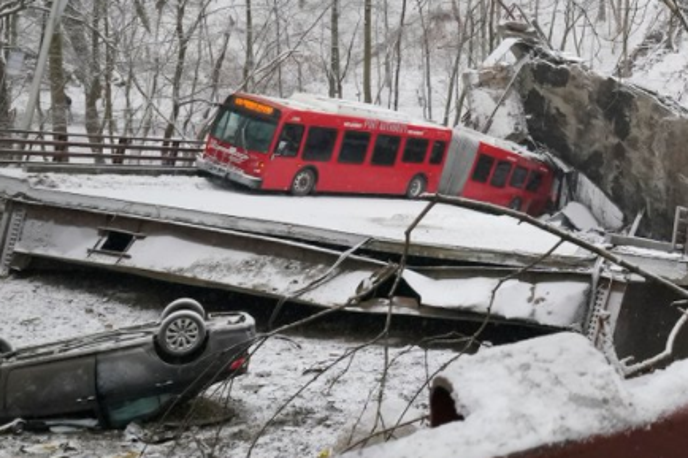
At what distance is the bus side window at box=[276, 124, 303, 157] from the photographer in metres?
19.3

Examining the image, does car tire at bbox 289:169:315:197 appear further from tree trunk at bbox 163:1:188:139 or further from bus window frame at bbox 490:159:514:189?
tree trunk at bbox 163:1:188:139

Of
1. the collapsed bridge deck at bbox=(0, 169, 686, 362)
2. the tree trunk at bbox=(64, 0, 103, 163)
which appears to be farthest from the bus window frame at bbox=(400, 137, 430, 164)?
the tree trunk at bbox=(64, 0, 103, 163)

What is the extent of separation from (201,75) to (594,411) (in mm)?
47040

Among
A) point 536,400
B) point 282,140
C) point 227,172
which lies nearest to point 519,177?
point 282,140

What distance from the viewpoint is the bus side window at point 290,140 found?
19312 mm

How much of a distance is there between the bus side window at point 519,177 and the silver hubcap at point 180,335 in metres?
20.7

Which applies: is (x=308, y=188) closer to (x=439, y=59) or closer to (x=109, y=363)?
(x=109, y=363)

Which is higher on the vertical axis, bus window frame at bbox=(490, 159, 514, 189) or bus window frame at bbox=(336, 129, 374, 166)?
bus window frame at bbox=(336, 129, 374, 166)

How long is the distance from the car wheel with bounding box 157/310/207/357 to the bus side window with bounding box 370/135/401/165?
46.2ft

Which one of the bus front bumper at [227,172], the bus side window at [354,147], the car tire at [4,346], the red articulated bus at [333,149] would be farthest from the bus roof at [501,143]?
the car tire at [4,346]

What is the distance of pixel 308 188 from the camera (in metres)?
20.3

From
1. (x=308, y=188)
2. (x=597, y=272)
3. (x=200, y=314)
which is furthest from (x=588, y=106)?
(x=200, y=314)

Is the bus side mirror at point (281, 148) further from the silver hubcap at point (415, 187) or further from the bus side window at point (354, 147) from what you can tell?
the silver hubcap at point (415, 187)

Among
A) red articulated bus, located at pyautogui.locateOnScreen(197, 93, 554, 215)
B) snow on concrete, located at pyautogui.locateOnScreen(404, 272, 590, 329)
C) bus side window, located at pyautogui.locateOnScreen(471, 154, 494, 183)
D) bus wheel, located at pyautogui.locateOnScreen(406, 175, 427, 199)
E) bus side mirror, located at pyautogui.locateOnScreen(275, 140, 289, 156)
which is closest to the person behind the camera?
snow on concrete, located at pyautogui.locateOnScreen(404, 272, 590, 329)
